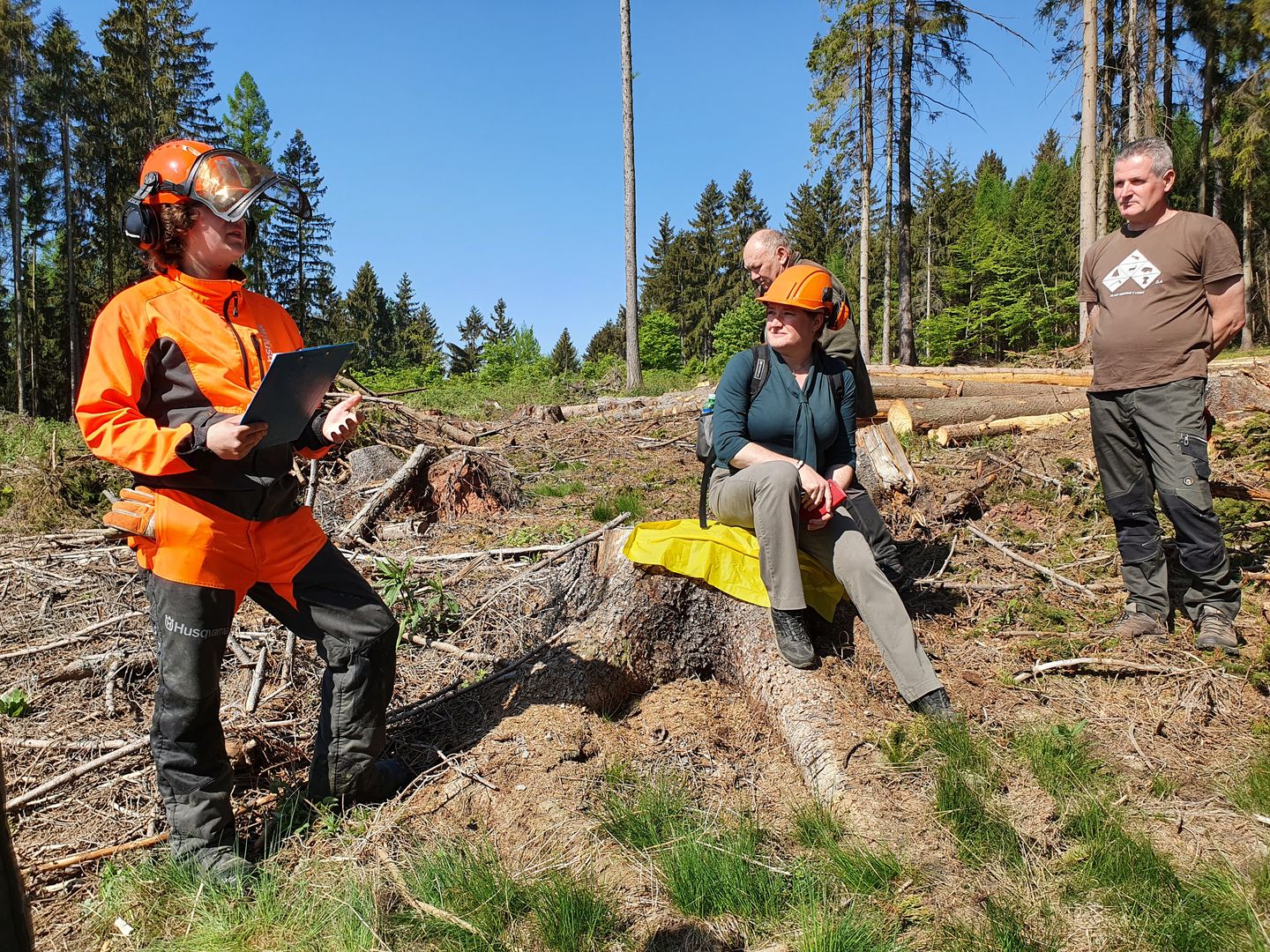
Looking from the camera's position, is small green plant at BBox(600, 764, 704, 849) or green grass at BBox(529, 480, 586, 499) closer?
small green plant at BBox(600, 764, 704, 849)

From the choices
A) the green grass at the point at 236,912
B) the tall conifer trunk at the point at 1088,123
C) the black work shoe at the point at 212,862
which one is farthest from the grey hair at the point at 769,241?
the tall conifer trunk at the point at 1088,123

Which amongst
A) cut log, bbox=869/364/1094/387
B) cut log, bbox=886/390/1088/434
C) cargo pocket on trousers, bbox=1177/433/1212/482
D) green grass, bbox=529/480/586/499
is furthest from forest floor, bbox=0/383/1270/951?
cut log, bbox=869/364/1094/387

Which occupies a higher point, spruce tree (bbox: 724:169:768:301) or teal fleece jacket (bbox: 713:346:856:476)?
spruce tree (bbox: 724:169:768:301)

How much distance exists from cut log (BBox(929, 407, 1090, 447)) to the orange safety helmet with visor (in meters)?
6.94

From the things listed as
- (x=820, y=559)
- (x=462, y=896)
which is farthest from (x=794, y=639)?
(x=462, y=896)

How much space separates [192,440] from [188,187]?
2.60 ft

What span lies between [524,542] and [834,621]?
7.33 ft

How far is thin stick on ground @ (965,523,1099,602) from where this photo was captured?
4.30 metres

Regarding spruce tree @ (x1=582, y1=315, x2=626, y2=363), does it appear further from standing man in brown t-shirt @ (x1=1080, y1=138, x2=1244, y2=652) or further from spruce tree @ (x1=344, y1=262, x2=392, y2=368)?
standing man in brown t-shirt @ (x1=1080, y1=138, x2=1244, y2=652)

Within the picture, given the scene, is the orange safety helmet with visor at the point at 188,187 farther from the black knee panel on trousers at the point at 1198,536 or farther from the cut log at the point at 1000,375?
the cut log at the point at 1000,375

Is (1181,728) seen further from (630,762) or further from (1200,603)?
(630,762)

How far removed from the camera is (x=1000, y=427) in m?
8.16

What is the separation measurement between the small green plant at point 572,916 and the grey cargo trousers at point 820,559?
1554 mm

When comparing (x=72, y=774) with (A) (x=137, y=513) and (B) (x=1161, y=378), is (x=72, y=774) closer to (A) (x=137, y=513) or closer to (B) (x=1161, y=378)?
(A) (x=137, y=513)
